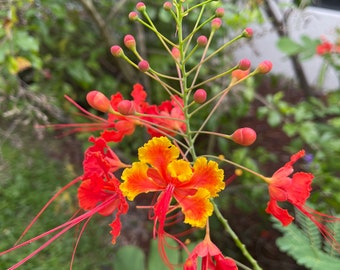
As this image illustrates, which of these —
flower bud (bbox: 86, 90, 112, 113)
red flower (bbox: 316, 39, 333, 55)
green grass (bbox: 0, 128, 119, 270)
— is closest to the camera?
flower bud (bbox: 86, 90, 112, 113)

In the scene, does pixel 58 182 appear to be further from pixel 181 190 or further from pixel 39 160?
pixel 181 190

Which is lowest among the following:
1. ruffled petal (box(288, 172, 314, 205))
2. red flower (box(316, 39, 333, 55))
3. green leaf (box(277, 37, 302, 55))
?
red flower (box(316, 39, 333, 55))

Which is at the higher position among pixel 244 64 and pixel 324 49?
pixel 244 64

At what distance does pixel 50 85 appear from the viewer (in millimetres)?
2725

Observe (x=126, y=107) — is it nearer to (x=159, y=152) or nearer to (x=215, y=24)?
(x=159, y=152)

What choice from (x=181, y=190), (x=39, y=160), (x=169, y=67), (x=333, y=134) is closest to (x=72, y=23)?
(x=169, y=67)

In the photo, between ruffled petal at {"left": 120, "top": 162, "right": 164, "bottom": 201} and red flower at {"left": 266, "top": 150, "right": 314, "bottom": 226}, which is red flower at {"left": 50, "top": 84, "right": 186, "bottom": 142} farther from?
red flower at {"left": 266, "top": 150, "right": 314, "bottom": 226}

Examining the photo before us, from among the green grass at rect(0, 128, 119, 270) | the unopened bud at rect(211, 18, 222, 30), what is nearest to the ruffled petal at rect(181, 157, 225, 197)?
the unopened bud at rect(211, 18, 222, 30)

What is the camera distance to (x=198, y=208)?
85 centimetres

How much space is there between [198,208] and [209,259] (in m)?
0.14

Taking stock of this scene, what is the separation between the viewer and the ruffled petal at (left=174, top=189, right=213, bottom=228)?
0.84m

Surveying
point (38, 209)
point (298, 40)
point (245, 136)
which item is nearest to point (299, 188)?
point (245, 136)

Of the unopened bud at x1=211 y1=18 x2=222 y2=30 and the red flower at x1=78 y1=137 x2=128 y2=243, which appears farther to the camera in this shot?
the unopened bud at x1=211 y1=18 x2=222 y2=30

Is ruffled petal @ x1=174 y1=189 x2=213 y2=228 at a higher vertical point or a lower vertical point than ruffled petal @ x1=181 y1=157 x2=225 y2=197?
lower
